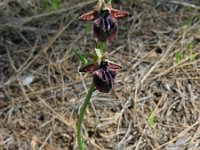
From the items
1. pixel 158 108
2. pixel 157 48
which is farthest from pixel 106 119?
pixel 157 48

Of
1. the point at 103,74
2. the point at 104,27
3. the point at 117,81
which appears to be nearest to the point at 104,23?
the point at 104,27

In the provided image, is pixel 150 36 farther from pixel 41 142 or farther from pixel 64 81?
pixel 41 142

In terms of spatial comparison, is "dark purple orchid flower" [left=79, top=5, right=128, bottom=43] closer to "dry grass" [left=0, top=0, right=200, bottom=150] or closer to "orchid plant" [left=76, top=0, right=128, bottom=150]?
"orchid plant" [left=76, top=0, right=128, bottom=150]

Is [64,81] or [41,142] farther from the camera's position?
[64,81]

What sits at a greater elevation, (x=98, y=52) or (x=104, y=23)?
(x=104, y=23)

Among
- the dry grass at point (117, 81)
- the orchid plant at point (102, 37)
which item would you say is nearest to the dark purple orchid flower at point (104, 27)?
the orchid plant at point (102, 37)

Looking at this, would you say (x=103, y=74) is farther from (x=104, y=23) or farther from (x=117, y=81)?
(x=117, y=81)
